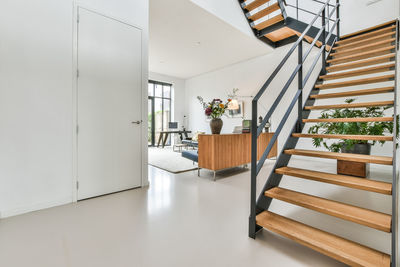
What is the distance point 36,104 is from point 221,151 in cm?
255

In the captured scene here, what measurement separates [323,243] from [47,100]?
288cm

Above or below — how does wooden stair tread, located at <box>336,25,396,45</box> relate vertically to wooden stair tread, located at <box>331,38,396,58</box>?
above

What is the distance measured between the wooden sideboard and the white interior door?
110cm

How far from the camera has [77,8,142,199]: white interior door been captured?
2389 millimetres

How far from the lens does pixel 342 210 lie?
4.48ft

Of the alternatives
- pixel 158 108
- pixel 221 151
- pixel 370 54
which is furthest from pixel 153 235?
pixel 158 108

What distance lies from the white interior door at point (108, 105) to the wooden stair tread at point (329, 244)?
199cm

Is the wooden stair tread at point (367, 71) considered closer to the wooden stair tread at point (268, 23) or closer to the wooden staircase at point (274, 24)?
the wooden staircase at point (274, 24)

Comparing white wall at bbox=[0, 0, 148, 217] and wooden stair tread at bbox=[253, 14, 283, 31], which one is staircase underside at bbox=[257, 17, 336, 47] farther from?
white wall at bbox=[0, 0, 148, 217]

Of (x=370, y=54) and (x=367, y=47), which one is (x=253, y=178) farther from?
(x=367, y=47)

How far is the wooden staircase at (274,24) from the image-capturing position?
4172 mm

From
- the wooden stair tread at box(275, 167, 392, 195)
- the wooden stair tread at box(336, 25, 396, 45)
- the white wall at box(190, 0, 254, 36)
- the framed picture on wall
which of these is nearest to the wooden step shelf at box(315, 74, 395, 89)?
the wooden stair tread at box(275, 167, 392, 195)

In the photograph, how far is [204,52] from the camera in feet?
19.5

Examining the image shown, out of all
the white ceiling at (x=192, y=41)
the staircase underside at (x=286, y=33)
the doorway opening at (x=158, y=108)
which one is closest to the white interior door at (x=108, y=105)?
the white ceiling at (x=192, y=41)
